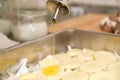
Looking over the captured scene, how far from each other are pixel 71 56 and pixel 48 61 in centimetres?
12

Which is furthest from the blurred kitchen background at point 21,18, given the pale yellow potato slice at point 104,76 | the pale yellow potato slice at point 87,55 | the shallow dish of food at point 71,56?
the pale yellow potato slice at point 104,76

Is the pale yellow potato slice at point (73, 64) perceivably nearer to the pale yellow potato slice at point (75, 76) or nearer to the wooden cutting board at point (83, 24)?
the pale yellow potato slice at point (75, 76)

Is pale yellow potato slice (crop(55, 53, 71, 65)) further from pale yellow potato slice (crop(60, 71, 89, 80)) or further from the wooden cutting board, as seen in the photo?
the wooden cutting board

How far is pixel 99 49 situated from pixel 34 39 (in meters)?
0.30

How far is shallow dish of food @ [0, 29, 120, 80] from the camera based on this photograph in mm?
848

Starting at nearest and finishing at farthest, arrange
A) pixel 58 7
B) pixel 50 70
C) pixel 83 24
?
pixel 58 7
pixel 50 70
pixel 83 24

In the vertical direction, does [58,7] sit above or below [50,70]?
above

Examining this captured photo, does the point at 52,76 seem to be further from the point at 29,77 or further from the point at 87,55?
the point at 87,55

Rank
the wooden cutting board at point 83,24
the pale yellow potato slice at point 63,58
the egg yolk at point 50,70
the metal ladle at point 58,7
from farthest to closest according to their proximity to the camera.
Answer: the wooden cutting board at point 83,24 < the pale yellow potato slice at point 63,58 < the egg yolk at point 50,70 < the metal ladle at point 58,7

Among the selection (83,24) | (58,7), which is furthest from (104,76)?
(83,24)

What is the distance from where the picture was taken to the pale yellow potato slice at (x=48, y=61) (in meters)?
0.93

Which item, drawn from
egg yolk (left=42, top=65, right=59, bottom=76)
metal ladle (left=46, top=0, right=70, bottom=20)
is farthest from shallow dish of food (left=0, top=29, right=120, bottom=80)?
metal ladle (left=46, top=0, right=70, bottom=20)

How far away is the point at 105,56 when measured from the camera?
1002 mm

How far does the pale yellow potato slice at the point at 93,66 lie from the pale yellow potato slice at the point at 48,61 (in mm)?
107
